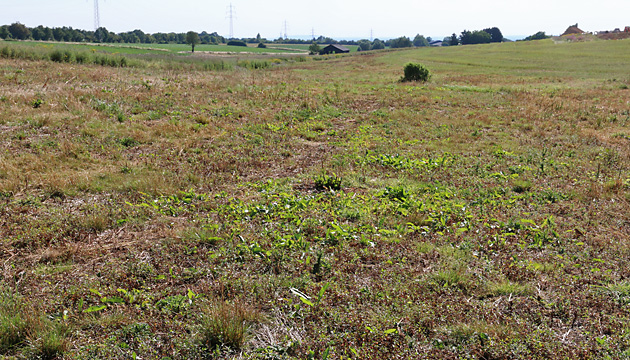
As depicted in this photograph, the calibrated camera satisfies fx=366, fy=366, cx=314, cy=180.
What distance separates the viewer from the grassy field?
4250 mm

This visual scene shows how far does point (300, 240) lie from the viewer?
6191mm

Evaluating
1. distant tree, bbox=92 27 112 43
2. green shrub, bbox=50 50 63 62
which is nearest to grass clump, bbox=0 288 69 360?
green shrub, bbox=50 50 63 62

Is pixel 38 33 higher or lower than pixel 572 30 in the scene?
lower

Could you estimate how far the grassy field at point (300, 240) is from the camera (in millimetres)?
4250

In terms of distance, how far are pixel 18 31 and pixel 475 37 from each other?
18437 cm

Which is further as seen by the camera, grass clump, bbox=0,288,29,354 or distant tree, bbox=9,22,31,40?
distant tree, bbox=9,22,31,40

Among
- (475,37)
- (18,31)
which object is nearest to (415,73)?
(18,31)

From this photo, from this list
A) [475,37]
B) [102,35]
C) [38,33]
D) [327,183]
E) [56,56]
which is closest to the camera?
[327,183]

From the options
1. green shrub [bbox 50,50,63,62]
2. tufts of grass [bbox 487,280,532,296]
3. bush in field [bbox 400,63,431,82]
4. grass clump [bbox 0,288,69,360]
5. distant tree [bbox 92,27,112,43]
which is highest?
distant tree [bbox 92,27,112,43]

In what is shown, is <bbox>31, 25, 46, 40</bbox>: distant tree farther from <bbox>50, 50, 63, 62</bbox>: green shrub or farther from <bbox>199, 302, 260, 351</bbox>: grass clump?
<bbox>199, 302, 260, 351</bbox>: grass clump

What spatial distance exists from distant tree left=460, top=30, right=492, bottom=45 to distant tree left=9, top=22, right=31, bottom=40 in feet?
589

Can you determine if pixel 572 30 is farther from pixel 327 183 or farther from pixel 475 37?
pixel 327 183

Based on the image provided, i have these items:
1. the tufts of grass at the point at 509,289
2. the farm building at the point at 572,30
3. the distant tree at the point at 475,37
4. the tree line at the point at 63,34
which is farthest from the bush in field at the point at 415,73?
the farm building at the point at 572,30

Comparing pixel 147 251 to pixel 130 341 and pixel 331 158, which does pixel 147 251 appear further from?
pixel 331 158
